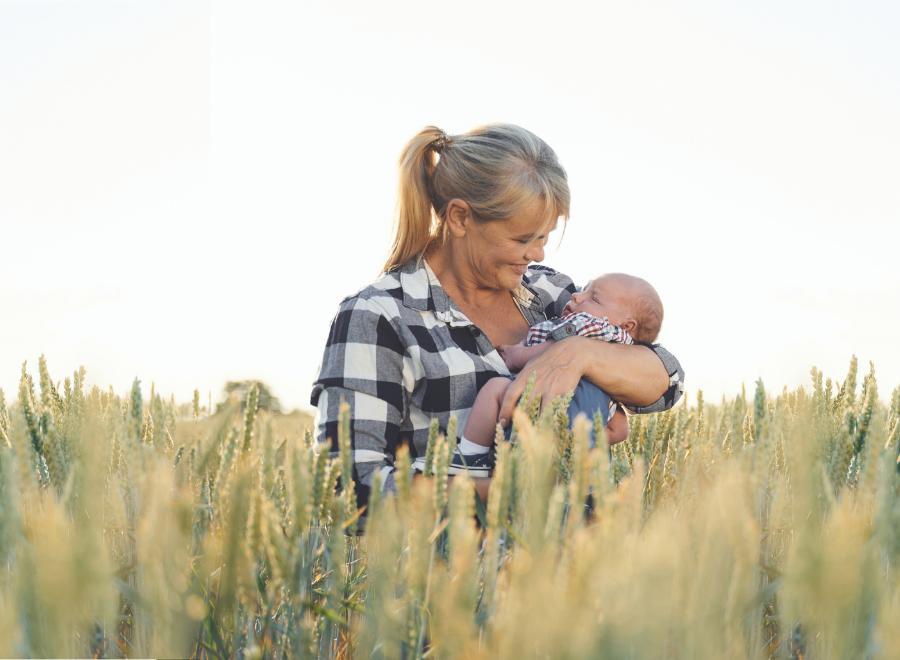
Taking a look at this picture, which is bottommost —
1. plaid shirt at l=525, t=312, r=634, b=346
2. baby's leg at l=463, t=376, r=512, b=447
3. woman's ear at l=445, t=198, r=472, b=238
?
baby's leg at l=463, t=376, r=512, b=447

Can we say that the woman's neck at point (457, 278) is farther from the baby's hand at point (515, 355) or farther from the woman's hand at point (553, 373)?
the woman's hand at point (553, 373)

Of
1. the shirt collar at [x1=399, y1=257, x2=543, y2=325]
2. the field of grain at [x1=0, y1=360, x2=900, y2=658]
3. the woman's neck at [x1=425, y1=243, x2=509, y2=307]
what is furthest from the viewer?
the woman's neck at [x1=425, y1=243, x2=509, y2=307]

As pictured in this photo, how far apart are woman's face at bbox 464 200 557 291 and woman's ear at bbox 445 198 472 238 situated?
2 centimetres

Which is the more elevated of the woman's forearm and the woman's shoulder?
the woman's shoulder

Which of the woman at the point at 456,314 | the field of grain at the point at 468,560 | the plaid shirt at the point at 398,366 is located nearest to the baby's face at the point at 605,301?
the woman at the point at 456,314

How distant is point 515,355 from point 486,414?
0.48m

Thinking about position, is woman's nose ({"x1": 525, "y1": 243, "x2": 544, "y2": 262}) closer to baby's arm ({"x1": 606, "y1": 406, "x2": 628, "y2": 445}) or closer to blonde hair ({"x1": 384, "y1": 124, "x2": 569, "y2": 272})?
blonde hair ({"x1": 384, "y1": 124, "x2": 569, "y2": 272})

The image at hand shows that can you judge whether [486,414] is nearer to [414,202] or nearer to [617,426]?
[617,426]

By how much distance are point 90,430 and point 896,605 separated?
0.79 m

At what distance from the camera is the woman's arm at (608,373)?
96.3 inches

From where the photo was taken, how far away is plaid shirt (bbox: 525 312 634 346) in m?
2.91

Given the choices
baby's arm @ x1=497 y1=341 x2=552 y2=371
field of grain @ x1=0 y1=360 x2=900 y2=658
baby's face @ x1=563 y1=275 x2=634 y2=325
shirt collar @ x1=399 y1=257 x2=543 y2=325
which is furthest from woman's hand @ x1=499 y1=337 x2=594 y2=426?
field of grain @ x1=0 y1=360 x2=900 y2=658

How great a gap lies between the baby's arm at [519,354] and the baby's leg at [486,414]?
0.33 m

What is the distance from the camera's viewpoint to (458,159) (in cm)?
301
